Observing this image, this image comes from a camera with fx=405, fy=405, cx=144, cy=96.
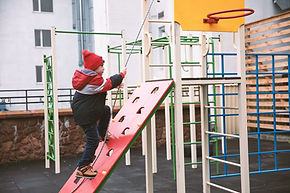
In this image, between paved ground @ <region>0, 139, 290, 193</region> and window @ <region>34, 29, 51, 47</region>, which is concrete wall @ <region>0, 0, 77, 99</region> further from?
paved ground @ <region>0, 139, 290, 193</region>

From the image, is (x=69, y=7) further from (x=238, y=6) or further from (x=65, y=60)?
(x=238, y=6)

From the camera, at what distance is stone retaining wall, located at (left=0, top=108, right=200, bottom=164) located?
770cm

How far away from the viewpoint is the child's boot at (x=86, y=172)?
3678 millimetres

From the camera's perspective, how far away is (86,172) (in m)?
3.71

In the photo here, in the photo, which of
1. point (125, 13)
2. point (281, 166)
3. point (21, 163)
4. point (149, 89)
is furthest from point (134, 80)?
point (149, 89)

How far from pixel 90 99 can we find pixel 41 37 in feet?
50.5

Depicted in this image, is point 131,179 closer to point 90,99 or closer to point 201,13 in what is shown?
point 90,99

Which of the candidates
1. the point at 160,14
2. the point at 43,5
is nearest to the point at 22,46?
the point at 43,5

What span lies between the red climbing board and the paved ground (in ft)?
4.46

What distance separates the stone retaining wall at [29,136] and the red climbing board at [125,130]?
13.2 feet

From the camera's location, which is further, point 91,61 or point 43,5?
point 43,5

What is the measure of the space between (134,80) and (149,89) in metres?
9.15

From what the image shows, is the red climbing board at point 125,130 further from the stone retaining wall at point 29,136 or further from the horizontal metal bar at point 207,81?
the stone retaining wall at point 29,136

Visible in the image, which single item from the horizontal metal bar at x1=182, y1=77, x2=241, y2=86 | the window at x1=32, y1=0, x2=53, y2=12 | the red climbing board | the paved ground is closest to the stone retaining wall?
the paved ground
